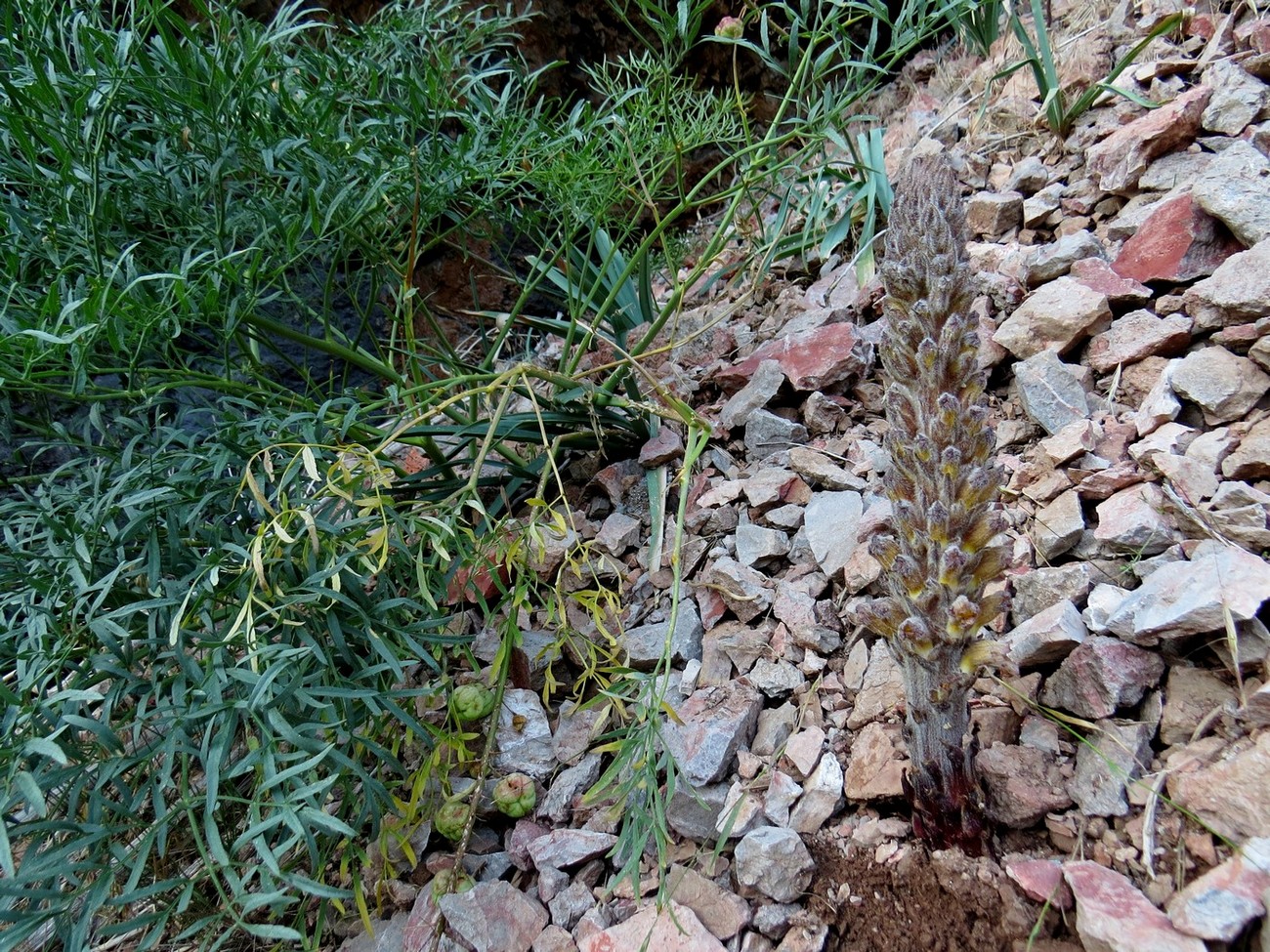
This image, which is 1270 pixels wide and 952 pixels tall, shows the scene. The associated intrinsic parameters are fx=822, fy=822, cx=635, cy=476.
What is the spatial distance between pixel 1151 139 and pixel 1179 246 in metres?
0.40

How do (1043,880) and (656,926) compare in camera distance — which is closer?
(1043,880)

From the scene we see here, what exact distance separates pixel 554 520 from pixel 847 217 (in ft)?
4.35

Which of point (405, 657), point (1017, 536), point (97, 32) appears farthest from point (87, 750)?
point (1017, 536)

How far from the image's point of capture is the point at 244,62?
1.32 meters

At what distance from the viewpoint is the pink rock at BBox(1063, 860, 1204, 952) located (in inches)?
31.7

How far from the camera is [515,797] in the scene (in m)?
1.27

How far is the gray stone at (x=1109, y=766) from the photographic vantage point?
38.7 inches

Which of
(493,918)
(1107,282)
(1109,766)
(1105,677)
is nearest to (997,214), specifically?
(1107,282)

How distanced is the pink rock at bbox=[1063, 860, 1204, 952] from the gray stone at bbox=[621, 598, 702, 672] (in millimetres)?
660

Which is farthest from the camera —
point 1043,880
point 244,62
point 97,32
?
point 244,62

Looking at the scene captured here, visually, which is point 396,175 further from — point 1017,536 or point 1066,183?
point 1066,183

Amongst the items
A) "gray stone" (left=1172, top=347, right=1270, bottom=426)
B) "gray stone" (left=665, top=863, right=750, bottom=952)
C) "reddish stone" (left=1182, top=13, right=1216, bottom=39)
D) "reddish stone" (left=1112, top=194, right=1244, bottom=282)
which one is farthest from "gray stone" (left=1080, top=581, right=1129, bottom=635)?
"reddish stone" (left=1182, top=13, right=1216, bottom=39)

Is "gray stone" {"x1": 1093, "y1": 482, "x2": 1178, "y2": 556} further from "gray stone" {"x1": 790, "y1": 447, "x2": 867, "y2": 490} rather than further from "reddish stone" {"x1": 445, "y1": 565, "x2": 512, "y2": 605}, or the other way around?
"reddish stone" {"x1": 445, "y1": 565, "x2": 512, "y2": 605}

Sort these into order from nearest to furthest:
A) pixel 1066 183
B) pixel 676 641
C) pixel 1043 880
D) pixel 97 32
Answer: pixel 1043 880 < pixel 97 32 < pixel 676 641 < pixel 1066 183
